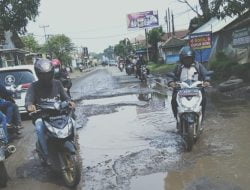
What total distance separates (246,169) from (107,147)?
9.89ft

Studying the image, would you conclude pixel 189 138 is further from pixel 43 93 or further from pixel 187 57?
pixel 43 93

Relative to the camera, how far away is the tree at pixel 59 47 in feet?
275

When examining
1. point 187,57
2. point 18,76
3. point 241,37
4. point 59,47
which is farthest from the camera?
point 59,47

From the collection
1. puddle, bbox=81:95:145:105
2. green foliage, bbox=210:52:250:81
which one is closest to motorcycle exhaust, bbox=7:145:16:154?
puddle, bbox=81:95:145:105

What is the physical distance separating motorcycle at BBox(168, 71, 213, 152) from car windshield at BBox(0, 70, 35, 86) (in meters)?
6.38

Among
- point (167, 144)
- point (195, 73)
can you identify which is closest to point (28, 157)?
point (167, 144)

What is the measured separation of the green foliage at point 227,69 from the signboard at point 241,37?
1.01 m

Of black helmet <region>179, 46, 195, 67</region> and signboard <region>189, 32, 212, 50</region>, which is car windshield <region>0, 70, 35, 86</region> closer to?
black helmet <region>179, 46, 195, 67</region>

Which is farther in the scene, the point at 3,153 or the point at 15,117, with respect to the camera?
the point at 15,117

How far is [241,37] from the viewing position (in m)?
20.5

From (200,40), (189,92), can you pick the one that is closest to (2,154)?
(189,92)

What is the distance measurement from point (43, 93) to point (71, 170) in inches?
48.5

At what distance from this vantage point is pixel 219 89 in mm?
16078

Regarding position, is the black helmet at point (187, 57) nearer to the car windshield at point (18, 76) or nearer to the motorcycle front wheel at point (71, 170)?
the motorcycle front wheel at point (71, 170)
